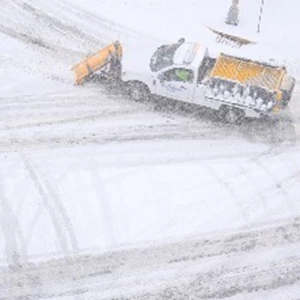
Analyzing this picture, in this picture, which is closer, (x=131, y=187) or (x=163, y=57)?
(x=131, y=187)

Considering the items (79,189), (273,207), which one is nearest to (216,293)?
(273,207)

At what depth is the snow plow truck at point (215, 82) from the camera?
18484 mm

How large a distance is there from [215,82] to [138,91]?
2.39 metres

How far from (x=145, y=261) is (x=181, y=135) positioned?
190 inches

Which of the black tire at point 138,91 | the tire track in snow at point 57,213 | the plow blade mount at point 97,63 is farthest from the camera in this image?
the plow blade mount at point 97,63

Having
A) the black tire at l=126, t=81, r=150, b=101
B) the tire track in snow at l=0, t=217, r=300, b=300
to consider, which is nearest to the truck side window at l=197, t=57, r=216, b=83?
the black tire at l=126, t=81, r=150, b=101

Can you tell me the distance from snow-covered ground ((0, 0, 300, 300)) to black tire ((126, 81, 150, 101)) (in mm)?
234

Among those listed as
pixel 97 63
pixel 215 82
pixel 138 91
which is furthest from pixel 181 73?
pixel 97 63

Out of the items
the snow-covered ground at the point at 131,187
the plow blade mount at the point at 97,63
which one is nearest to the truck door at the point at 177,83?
the snow-covered ground at the point at 131,187

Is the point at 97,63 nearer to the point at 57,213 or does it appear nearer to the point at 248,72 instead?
the point at 248,72

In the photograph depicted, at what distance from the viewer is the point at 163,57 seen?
62.8 ft

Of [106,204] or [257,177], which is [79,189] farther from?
[257,177]

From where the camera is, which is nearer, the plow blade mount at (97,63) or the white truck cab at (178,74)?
the white truck cab at (178,74)

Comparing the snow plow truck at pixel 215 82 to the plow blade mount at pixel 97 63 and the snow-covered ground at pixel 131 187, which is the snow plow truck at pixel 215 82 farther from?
the snow-covered ground at pixel 131 187
